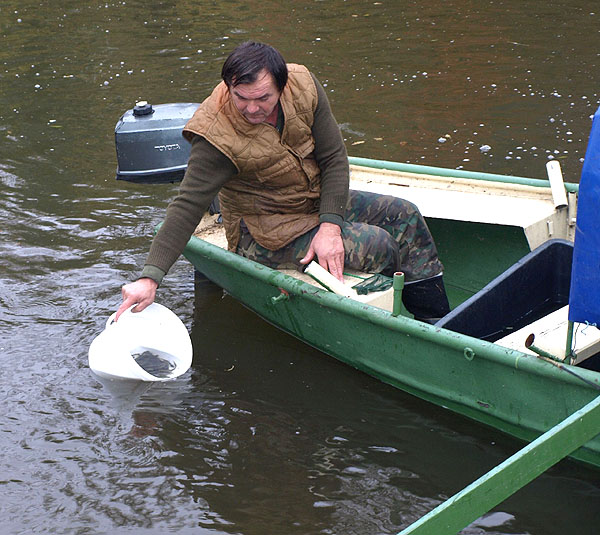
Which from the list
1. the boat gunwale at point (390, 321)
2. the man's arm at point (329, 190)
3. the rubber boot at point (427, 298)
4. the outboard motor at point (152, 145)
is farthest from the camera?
the outboard motor at point (152, 145)

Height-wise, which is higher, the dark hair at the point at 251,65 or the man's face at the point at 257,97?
the dark hair at the point at 251,65

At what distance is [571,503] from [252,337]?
2.04 m

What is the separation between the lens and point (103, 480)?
153 inches

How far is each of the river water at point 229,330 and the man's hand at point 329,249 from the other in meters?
0.72

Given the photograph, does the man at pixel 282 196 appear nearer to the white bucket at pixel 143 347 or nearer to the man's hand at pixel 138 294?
the man's hand at pixel 138 294

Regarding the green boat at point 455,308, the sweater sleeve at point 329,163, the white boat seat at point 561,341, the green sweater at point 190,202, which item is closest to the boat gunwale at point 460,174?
the green boat at point 455,308

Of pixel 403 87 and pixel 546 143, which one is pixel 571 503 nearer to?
pixel 546 143

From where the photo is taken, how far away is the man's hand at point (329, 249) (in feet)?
13.2

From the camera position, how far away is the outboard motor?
16.4 ft

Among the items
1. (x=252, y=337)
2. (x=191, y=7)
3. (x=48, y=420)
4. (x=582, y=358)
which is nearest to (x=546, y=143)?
(x=252, y=337)

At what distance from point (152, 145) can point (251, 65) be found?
1545 mm

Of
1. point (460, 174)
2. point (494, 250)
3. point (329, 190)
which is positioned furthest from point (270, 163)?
point (494, 250)

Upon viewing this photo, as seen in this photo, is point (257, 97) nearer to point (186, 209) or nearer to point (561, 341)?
point (186, 209)

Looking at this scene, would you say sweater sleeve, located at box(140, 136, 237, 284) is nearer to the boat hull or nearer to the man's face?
Answer: the man's face
